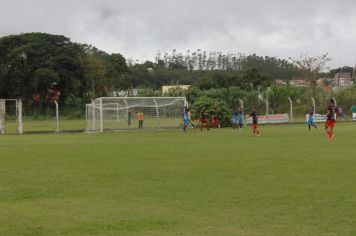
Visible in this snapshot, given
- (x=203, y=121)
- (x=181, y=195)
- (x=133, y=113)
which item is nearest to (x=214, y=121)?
(x=203, y=121)

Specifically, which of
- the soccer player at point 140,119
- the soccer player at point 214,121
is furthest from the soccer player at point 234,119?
the soccer player at point 140,119

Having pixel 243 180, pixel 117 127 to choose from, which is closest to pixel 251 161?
pixel 243 180

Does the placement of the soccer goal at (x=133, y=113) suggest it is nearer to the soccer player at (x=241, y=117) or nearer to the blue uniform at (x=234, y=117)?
the blue uniform at (x=234, y=117)

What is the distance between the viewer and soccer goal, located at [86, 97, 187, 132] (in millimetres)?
44750

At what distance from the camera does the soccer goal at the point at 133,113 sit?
44.8 metres

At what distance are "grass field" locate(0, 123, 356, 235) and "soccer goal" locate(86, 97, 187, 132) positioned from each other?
25077 millimetres

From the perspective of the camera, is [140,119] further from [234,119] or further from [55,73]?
[55,73]

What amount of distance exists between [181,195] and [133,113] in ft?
120

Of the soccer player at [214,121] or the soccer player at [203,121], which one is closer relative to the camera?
the soccer player at [203,121]

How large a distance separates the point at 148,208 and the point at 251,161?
8.00 metres

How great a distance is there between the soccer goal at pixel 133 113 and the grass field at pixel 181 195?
25.1 meters

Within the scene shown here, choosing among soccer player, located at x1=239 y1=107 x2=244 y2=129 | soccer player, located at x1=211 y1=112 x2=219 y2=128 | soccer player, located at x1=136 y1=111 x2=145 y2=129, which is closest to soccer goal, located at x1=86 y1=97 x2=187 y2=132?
soccer player, located at x1=136 y1=111 x2=145 y2=129

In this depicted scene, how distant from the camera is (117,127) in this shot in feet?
150

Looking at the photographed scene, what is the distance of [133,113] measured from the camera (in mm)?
47562
